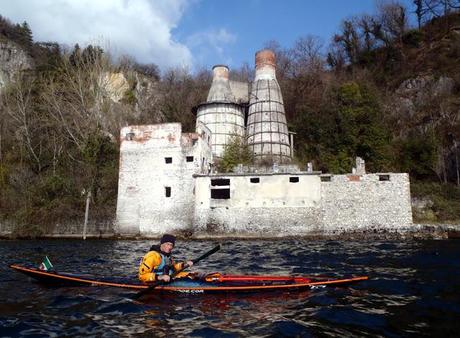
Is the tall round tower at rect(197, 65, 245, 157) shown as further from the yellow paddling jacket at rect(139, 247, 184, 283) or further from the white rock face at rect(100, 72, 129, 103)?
the yellow paddling jacket at rect(139, 247, 184, 283)

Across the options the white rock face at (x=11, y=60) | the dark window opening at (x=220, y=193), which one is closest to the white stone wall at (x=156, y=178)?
the dark window opening at (x=220, y=193)

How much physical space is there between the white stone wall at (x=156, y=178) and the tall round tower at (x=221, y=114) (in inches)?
285

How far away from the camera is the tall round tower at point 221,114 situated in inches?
1535

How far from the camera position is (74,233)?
1216 inches

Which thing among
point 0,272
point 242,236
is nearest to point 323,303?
point 0,272

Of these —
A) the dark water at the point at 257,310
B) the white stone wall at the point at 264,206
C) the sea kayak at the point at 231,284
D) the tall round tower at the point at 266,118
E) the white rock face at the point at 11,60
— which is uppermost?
the white rock face at the point at 11,60

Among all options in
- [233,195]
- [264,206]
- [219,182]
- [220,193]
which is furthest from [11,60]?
[264,206]

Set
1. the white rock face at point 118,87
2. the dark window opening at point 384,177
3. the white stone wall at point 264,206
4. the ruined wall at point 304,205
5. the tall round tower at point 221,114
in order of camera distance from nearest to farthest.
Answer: the ruined wall at point 304,205 < the dark window opening at point 384,177 < the white stone wall at point 264,206 < the tall round tower at point 221,114 < the white rock face at point 118,87

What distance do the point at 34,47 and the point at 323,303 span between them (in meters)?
75.5

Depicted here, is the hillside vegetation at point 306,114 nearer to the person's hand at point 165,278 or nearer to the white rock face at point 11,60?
the white rock face at point 11,60

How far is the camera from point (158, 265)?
9750 mm

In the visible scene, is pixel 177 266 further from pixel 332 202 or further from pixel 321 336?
pixel 332 202

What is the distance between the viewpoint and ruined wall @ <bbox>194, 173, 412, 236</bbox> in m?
27.2

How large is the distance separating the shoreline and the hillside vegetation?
1.55 metres
